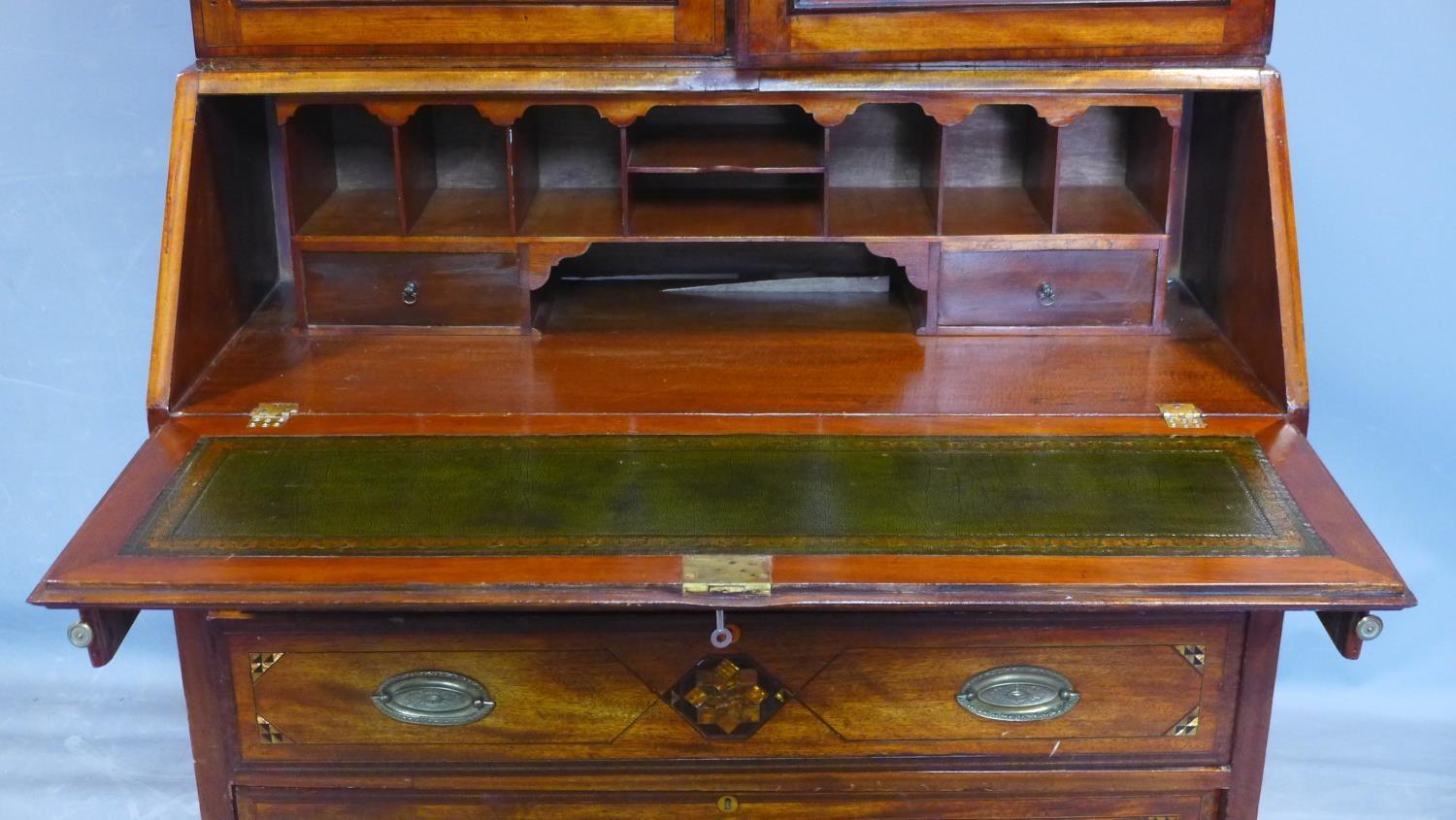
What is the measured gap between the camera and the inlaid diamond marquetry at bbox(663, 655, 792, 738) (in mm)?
2109

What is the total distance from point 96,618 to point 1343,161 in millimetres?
2279

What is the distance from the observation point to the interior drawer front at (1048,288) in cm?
253

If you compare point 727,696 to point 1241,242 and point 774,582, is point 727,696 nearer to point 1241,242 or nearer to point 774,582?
point 774,582

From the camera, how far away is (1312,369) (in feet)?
10.4

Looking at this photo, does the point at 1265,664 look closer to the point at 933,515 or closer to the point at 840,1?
the point at 933,515

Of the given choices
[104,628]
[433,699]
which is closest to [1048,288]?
[433,699]

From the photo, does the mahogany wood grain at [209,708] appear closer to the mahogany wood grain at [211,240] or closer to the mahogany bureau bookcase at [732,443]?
the mahogany bureau bookcase at [732,443]

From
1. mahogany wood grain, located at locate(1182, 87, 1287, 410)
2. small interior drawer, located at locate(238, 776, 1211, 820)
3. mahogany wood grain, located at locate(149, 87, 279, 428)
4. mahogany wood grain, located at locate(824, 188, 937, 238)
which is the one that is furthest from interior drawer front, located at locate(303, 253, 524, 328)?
mahogany wood grain, located at locate(1182, 87, 1287, 410)

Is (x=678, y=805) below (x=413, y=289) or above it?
below

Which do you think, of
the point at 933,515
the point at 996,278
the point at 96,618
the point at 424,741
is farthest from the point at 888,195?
the point at 96,618

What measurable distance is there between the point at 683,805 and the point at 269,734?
0.54 metres

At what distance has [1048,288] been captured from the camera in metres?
2.54

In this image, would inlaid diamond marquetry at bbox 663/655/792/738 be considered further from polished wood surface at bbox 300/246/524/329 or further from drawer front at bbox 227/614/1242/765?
polished wood surface at bbox 300/246/524/329

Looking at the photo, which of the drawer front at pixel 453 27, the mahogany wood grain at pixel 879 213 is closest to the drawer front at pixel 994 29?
the drawer front at pixel 453 27
